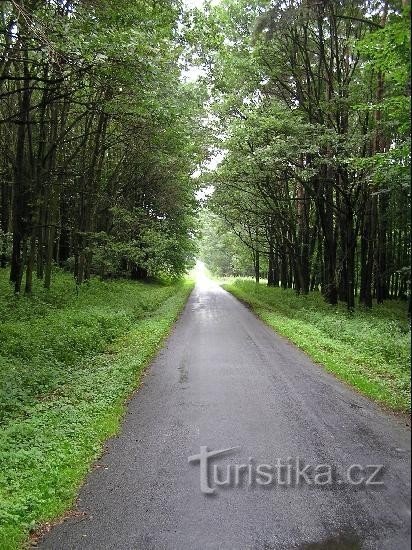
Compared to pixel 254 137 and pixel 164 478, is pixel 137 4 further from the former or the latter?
pixel 164 478

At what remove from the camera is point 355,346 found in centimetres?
1306

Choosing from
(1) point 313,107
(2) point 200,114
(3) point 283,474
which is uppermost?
(2) point 200,114

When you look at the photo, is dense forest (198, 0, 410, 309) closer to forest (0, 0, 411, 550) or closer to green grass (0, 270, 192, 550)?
forest (0, 0, 411, 550)

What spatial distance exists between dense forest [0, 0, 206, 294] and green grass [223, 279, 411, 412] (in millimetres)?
6638

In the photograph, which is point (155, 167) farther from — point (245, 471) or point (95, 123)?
point (245, 471)

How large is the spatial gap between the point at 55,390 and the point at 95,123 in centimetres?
1768

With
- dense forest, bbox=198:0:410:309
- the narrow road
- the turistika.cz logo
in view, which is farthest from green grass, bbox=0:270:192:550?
dense forest, bbox=198:0:410:309

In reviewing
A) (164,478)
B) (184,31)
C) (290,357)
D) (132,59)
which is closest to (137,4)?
(184,31)

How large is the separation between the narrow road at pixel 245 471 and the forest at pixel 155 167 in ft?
1.46

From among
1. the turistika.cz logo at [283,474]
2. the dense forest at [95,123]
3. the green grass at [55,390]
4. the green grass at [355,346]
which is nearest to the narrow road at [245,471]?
the turistika.cz logo at [283,474]

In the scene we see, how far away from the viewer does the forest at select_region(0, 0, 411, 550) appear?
7.42m

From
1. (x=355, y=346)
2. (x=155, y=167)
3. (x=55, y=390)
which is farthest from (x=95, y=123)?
(x=55, y=390)

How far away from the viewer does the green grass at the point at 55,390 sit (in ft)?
16.6

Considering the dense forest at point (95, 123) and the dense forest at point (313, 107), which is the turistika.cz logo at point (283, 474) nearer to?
the dense forest at point (95, 123)
